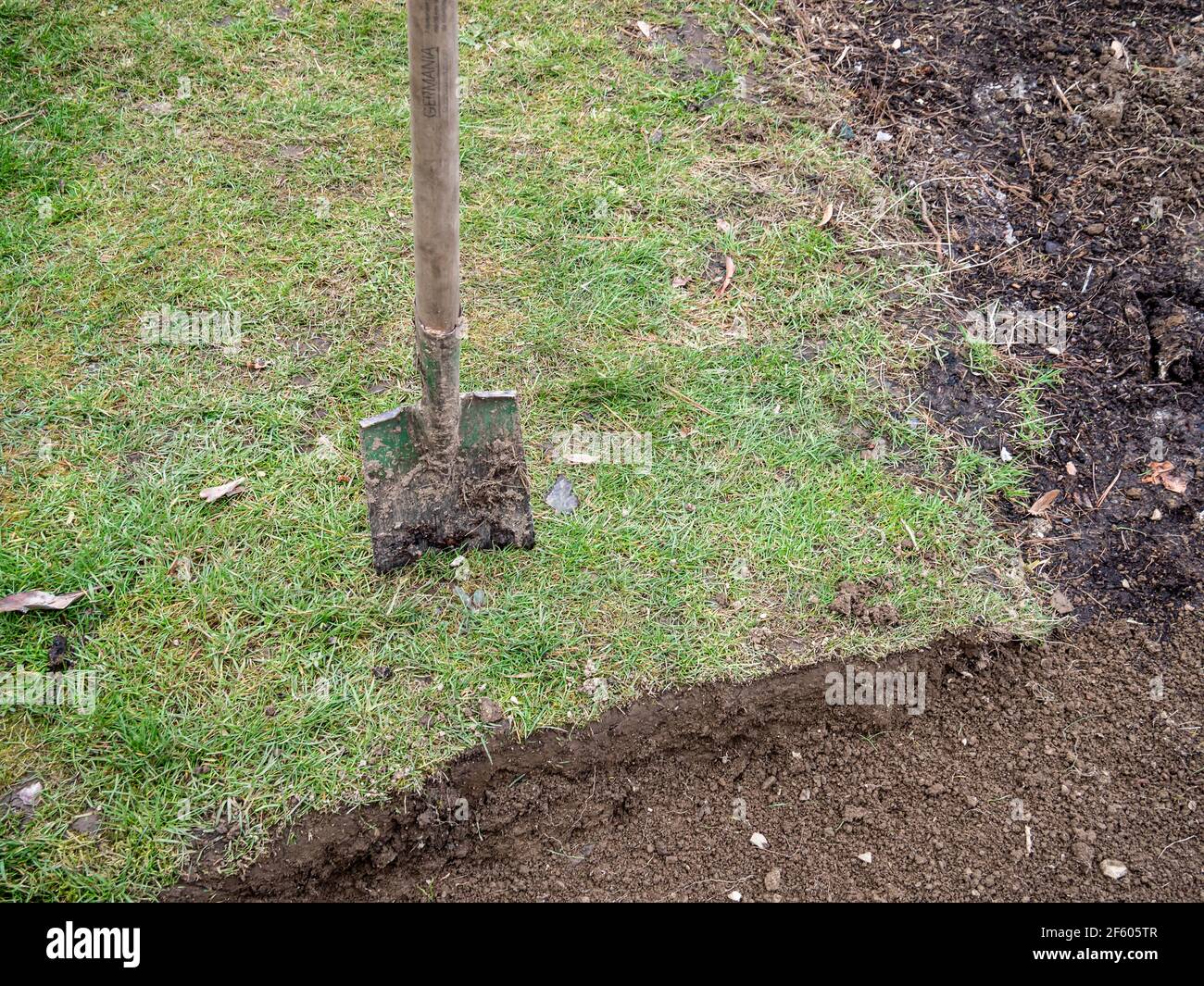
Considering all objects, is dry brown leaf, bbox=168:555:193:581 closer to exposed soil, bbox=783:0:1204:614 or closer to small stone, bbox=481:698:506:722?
small stone, bbox=481:698:506:722

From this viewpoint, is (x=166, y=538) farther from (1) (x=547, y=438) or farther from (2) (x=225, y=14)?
(2) (x=225, y=14)

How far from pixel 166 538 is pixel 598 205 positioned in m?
2.37

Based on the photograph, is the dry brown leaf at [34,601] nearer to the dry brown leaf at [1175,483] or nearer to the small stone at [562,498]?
the small stone at [562,498]

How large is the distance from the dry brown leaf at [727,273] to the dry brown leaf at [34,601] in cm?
277

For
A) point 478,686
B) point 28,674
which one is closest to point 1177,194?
point 478,686

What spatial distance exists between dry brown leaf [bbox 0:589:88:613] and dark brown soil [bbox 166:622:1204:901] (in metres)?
1.05

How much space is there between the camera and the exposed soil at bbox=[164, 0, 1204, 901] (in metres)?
2.87

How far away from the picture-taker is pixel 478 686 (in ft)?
9.96
